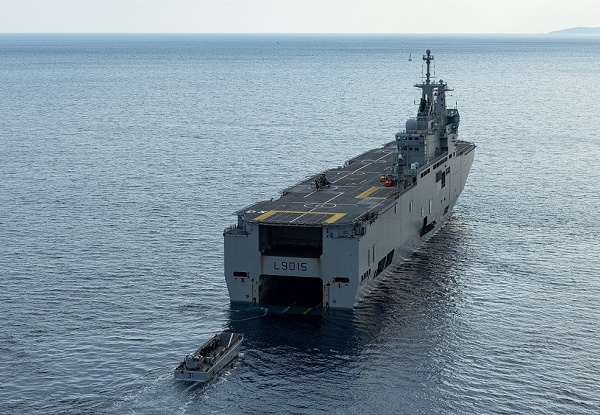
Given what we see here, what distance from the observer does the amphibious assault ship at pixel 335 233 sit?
63.0m

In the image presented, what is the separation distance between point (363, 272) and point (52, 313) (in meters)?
19.7

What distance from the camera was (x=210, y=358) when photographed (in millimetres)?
52531

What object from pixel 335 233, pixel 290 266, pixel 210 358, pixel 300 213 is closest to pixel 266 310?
pixel 290 266

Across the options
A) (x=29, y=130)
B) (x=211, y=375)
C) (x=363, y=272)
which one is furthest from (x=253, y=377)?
(x=29, y=130)

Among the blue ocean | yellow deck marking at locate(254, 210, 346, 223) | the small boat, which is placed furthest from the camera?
yellow deck marking at locate(254, 210, 346, 223)

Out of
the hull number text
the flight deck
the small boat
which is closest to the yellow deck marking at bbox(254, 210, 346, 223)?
the flight deck

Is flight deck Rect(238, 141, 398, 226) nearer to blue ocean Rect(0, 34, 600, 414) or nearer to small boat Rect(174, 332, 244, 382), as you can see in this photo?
blue ocean Rect(0, 34, 600, 414)

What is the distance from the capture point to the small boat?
51.2 metres

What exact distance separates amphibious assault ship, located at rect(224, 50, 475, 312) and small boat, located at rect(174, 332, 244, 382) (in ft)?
26.4

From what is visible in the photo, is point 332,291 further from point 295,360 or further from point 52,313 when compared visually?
point 52,313

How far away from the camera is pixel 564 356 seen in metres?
55.1

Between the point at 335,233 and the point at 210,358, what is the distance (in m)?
14.1

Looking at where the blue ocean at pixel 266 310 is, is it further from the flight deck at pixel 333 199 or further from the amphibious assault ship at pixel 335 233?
the flight deck at pixel 333 199

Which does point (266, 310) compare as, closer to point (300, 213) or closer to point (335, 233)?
point (335, 233)
